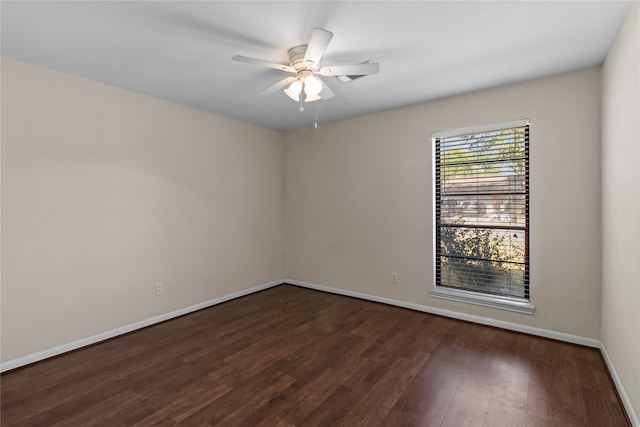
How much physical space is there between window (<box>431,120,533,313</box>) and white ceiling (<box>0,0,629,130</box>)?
2.05ft

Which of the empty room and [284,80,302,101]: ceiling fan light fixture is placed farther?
[284,80,302,101]: ceiling fan light fixture

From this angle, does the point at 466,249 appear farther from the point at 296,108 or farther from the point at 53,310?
the point at 53,310

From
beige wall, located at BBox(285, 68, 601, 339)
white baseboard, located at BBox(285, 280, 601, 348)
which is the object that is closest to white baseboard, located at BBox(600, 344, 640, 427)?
white baseboard, located at BBox(285, 280, 601, 348)

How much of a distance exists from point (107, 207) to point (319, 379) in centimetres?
260

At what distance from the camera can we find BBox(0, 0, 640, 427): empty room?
Result: 203cm

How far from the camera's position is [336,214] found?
4582 millimetres

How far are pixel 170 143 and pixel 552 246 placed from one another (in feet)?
13.7

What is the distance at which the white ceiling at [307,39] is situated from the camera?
6.39 ft

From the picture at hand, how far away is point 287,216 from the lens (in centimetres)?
515

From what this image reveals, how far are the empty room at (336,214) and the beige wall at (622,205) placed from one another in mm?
31

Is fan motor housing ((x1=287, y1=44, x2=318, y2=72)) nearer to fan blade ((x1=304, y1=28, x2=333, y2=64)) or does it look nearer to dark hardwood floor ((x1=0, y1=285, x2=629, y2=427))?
fan blade ((x1=304, y1=28, x2=333, y2=64))

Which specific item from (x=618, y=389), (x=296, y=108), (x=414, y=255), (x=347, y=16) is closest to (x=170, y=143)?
(x=296, y=108)

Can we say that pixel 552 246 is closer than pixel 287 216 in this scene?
Yes

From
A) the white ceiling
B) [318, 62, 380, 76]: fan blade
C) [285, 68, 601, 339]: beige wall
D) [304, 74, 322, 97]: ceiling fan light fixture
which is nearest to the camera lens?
the white ceiling
